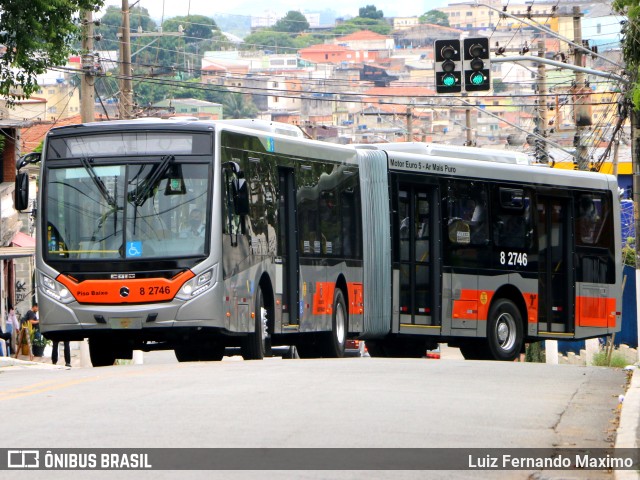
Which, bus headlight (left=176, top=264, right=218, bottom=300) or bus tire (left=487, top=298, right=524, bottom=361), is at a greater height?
bus headlight (left=176, top=264, right=218, bottom=300)

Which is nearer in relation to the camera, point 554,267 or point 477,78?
point 554,267

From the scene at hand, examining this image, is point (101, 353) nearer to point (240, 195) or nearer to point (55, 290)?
point (55, 290)

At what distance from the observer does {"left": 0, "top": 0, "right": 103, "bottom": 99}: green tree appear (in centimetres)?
2619

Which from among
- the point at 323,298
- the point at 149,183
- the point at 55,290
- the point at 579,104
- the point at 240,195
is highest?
the point at 579,104

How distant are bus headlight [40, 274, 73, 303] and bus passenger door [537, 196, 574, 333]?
30.1ft

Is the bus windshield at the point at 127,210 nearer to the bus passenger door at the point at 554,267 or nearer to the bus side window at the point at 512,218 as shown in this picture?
the bus side window at the point at 512,218

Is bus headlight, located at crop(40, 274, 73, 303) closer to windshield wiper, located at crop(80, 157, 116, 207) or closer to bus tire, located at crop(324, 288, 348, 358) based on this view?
windshield wiper, located at crop(80, 157, 116, 207)

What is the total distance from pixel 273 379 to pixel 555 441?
4.55 meters

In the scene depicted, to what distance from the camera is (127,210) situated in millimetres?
18719

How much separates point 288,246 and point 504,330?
5121 millimetres

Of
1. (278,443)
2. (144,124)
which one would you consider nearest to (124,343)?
(144,124)

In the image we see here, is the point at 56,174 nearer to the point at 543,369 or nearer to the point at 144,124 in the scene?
the point at 144,124

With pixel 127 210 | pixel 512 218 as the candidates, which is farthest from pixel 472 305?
pixel 127 210

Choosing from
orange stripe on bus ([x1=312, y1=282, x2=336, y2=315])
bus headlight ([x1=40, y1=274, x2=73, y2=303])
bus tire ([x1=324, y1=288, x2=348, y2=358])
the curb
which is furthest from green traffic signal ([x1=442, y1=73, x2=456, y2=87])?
the curb
